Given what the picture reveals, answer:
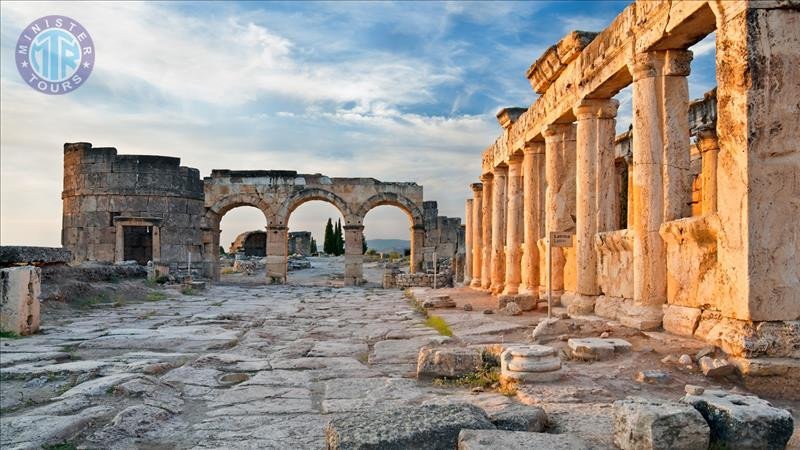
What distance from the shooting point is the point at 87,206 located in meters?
24.1

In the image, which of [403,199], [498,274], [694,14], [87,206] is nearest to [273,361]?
[694,14]

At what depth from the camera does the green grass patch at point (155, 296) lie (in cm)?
1487

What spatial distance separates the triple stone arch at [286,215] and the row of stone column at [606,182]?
46.6 feet

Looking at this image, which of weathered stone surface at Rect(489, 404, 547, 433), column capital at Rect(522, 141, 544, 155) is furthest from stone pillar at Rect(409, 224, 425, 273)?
weathered stone surface at Rect(489, 404, 547, 433)

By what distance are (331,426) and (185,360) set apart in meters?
3.68

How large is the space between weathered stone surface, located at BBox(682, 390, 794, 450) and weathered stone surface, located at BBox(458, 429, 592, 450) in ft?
2.28

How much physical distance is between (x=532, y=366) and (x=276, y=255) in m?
23.0

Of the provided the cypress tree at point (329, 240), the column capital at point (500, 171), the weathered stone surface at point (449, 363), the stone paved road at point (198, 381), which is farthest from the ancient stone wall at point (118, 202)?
the cypress tree at point (329, 240)

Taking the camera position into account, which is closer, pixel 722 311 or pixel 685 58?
pixel 722 311

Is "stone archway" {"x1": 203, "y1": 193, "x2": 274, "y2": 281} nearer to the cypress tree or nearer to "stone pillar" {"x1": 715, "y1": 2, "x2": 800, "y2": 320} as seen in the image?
"stone pillar" {"x1": 715, "y1": 2, "x2": 800, "y2": 320}

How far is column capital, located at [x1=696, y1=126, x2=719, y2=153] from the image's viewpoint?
12.2 m

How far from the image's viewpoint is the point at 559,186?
10.7 m

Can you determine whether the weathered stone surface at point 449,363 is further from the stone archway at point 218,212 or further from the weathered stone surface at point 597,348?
the stone archway at point 218,212

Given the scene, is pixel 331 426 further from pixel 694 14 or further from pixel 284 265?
pixel 284 265
